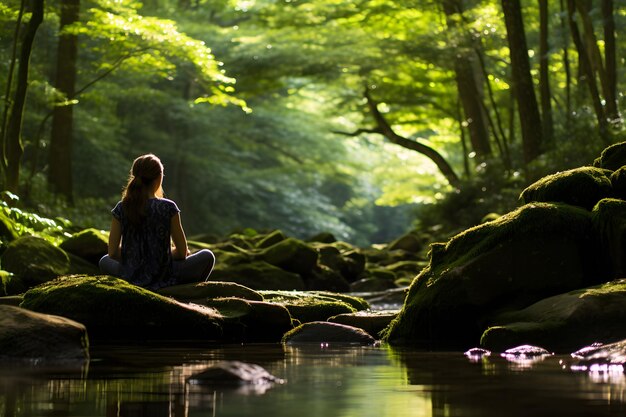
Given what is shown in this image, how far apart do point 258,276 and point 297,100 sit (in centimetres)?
3131

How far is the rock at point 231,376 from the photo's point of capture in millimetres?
5031

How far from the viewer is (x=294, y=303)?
10.0 m

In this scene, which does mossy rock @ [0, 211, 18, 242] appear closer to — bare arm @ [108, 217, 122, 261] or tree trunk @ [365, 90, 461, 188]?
bare arm @ [108, 217, 122, 261]

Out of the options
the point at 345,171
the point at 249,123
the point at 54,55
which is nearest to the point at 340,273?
the point at 54,55

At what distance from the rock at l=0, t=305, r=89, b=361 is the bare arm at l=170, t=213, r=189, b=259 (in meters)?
2.52

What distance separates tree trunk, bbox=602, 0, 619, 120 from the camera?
63.0ft

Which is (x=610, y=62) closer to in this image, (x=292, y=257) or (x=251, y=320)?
(x=292, y=257)

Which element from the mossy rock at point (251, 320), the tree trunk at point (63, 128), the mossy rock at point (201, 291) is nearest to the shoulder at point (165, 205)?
the mossy rock at point (201, 291)

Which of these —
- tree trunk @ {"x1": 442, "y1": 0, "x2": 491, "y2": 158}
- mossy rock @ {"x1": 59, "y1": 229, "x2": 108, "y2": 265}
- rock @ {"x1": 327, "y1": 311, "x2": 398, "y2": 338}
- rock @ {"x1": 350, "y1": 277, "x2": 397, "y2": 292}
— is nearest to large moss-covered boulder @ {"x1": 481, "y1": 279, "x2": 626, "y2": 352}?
rock @ {"x1": 327, "y1": 311, "x2": 398, "y2": 338}

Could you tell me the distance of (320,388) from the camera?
5.03m

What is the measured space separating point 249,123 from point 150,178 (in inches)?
1317

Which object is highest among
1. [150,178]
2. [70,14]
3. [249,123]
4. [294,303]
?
[249,123]

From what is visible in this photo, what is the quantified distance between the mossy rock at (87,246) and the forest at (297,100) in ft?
3.53

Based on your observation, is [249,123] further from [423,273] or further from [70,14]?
[423,273]
